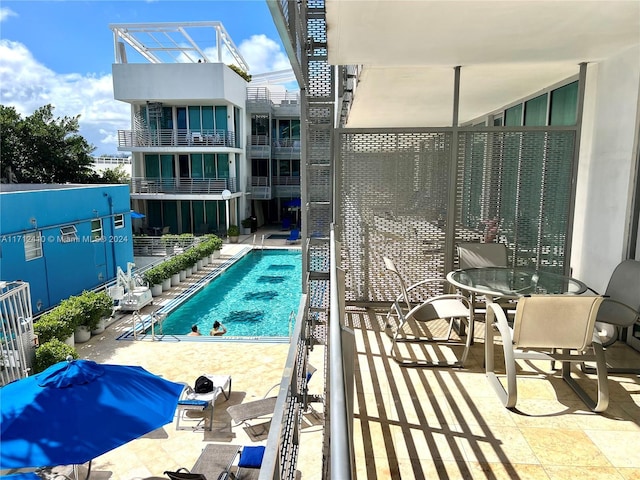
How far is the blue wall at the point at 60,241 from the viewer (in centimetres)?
1091

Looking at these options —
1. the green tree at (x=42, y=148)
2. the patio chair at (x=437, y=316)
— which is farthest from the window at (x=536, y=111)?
the green tree at (x=42, y=148)

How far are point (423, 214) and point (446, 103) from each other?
4.11 metres

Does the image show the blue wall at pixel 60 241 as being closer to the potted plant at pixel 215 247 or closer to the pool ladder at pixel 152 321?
the pool ladder at pixel 152 321

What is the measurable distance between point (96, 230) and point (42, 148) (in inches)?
508

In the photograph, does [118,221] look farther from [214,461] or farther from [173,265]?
[214,461]

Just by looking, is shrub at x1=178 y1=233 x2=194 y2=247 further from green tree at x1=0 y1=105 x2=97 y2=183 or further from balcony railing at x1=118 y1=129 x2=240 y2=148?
green tree at x1=0 y1=105 x2=97 y2=183

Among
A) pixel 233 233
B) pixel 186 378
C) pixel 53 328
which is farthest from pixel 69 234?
pixel 233 233

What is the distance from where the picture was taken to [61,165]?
24422 millimetres

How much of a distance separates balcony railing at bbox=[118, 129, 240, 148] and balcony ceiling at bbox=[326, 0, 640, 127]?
721 inches

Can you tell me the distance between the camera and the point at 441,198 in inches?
204

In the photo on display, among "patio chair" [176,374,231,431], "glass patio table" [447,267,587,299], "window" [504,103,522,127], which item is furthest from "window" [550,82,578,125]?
"patio chair" [176,374,231,431]

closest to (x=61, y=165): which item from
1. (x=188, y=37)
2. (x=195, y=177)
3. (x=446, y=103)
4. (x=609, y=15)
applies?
(x=195, y=177)

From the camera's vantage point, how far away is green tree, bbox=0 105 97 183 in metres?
23.2

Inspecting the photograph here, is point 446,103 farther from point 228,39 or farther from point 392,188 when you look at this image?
point 228,39
